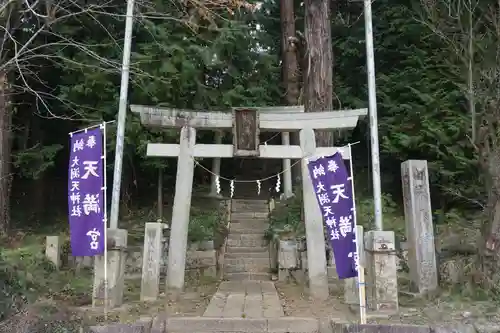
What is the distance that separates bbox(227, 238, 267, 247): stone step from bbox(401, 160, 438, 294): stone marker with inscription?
5.43 metres

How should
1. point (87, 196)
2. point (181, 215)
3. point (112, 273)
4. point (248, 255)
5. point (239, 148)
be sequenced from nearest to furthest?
point (87, 196) < point (112, 273) < point (181, 215) < point (239, 148) < point (248, 255)

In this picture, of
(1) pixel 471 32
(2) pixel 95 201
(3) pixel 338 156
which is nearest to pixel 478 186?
(1) pixel 471 32

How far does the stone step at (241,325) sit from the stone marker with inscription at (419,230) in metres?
2.57

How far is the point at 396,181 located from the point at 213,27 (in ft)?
27.0

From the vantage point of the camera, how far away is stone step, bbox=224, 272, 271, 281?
36.9 feet

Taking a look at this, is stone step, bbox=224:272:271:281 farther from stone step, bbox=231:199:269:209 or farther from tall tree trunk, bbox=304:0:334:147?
stone step, bbox=231:199:269:209

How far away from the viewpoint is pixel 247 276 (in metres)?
11.4

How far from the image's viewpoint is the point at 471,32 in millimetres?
8961

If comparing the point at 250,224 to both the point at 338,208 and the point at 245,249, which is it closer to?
the point at 245,249

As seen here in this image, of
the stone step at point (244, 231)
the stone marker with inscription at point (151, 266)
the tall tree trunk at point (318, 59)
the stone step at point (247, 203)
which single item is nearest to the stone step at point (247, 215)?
the stone step at point (247, 203)

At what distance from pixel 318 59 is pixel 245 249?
5497mm

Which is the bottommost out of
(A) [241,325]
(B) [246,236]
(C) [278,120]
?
(A) [241,325]

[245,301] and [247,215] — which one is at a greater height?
[247,215]

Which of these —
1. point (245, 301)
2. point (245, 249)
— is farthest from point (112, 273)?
point (245, 249)
